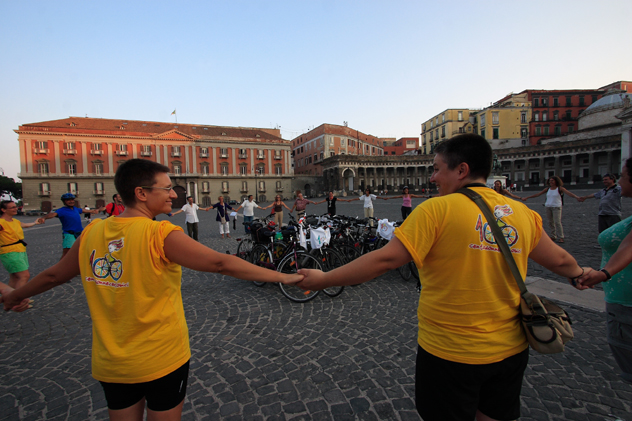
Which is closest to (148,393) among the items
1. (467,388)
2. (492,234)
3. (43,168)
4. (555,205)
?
(467,388)

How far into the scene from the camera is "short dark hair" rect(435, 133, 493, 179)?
1461mm

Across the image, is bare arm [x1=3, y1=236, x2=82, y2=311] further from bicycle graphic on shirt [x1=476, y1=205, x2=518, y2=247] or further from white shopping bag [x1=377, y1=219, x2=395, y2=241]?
white shopping bag [x1=377, y1=219, x2=395, y2=241]

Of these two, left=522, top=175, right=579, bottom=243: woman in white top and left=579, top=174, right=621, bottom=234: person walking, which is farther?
left=522, top=175, right=579, bottom=243: woman in white top

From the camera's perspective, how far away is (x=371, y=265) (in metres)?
1.43

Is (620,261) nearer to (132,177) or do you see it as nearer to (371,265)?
(371,265)

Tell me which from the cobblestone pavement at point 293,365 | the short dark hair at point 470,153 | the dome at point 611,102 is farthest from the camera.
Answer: the dome at point 611,102

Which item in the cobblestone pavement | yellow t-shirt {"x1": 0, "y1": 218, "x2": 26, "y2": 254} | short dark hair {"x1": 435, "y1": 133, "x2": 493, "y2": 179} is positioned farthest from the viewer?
yellow t-shirt {"x1": 0, "y1": 218, "x2": 26, "y2": 254}

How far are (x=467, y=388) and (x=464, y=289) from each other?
45 cm

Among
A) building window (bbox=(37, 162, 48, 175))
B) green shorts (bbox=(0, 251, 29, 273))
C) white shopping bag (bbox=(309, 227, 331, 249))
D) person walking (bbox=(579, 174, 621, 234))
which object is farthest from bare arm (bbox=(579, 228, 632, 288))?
building window (bbox=(37, 162, 48, 175))

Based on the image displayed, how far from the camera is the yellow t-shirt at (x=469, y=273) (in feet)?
4.38

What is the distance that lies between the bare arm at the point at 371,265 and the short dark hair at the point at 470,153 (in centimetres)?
50

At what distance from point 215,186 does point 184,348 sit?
56.4 metres

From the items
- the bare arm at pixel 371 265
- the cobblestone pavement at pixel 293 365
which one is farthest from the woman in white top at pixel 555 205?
the bare arm at pixel 371 265

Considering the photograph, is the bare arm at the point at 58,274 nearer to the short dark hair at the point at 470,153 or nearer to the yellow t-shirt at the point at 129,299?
the yellow t-shirt at the point at 129,299
